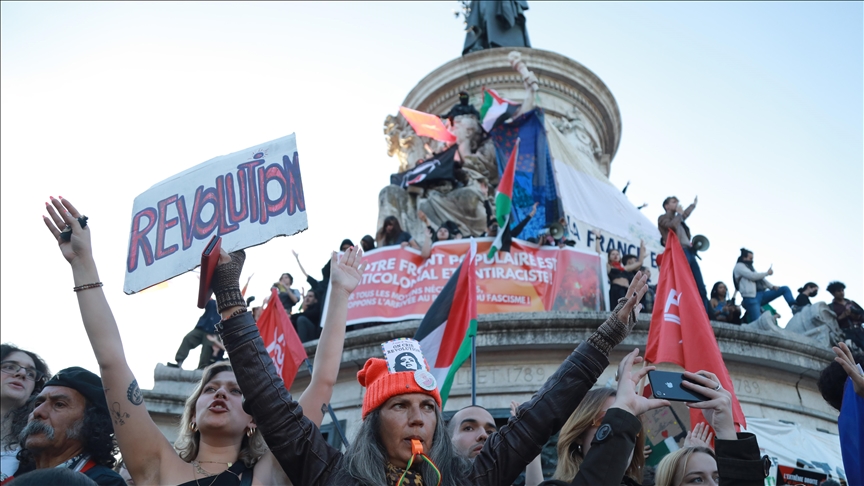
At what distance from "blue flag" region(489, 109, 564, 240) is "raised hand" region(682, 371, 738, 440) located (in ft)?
29.2

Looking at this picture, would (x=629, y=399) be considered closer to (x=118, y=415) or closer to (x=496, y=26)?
(x=118, y=415)

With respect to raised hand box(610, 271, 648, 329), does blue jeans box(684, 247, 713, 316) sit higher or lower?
higher

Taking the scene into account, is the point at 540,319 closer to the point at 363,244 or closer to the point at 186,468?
the point at 363,244

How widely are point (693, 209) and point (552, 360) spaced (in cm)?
300

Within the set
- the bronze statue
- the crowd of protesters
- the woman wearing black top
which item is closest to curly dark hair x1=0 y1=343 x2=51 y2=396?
the crowd of protesters

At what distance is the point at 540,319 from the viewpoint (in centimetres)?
892

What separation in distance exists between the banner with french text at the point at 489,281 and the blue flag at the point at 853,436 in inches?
241

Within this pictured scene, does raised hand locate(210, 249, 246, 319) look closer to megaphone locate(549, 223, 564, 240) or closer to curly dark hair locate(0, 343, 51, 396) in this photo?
curly dark hair locate(0, 343, 51, 396)

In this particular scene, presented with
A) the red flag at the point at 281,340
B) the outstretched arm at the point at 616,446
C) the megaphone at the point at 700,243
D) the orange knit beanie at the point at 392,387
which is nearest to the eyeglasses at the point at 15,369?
the orange knit beanie at the point at 392,387

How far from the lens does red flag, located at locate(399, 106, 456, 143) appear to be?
53.3 feet

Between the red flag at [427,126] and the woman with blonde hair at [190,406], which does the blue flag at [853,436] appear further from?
the red flag at [427,126]

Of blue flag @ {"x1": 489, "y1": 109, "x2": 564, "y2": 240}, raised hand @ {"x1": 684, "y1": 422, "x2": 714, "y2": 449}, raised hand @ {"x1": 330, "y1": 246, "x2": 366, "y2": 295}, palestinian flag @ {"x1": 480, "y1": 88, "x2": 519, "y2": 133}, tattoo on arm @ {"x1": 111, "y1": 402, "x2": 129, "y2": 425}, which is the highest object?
palestinian flag @ {"x1": 480, "y1": 88, "x2": 519, "y2": 133}

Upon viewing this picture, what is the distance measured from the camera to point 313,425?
10.8 ft

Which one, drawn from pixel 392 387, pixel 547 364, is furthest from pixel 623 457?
pixel 547 364
